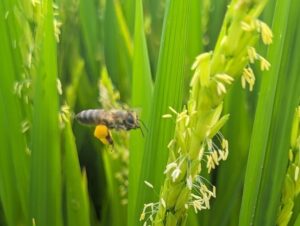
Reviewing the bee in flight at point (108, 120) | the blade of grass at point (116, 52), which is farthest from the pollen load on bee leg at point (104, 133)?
the blade of grass at point (116, 52)

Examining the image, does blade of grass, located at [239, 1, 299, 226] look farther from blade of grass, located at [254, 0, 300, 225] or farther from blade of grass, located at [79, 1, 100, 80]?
blade of grass, located at [79, 1, 100, 80]

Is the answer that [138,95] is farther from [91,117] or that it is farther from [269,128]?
[269,128]

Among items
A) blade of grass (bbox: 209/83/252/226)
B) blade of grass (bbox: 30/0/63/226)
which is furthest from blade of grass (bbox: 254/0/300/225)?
blade of grass (bbox: 30/0/63/226)

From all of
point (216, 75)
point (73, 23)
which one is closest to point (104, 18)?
point (73, 23)

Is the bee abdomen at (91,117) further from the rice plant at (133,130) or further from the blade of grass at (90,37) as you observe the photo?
the blade of grass at (90,37)

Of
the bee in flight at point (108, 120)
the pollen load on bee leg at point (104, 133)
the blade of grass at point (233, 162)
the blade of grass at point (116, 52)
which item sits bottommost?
the blade of grass at point (233, 162)
